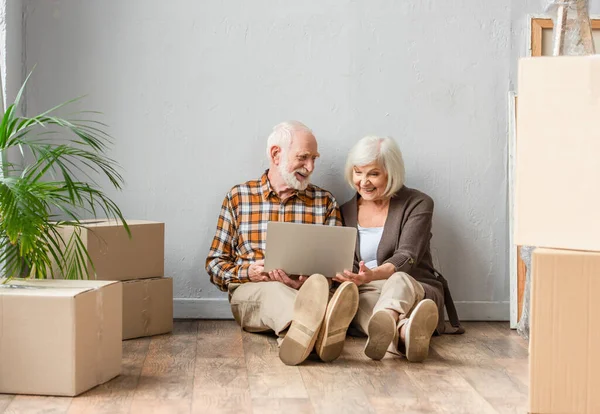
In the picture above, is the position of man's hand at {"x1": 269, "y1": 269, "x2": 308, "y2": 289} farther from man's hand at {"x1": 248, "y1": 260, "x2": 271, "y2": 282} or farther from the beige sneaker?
the beige sneaker

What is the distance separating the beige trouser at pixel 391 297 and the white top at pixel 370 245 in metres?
0.18

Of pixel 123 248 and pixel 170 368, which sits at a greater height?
pixel 123 248

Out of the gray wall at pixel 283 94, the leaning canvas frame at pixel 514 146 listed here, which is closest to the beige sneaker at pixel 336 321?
the gray wall at pixel 283 94

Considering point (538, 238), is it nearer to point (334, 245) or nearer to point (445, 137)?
point (334, 245)

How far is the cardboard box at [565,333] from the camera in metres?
1.64

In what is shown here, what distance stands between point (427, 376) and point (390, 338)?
0.83ft

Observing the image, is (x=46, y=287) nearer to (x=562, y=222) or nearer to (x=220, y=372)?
(x=220, y=372)

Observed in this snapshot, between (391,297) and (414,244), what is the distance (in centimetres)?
46

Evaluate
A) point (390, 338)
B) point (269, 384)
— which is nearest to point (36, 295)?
point (269, 384)

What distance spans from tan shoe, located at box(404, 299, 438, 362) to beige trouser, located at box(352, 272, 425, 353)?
4.4 inches

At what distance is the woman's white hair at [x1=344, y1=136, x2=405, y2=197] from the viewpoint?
11.7 feet

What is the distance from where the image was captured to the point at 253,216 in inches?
145

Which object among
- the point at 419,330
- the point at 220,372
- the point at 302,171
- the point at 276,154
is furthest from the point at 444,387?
the point at 276,154

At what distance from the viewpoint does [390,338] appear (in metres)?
2.92
